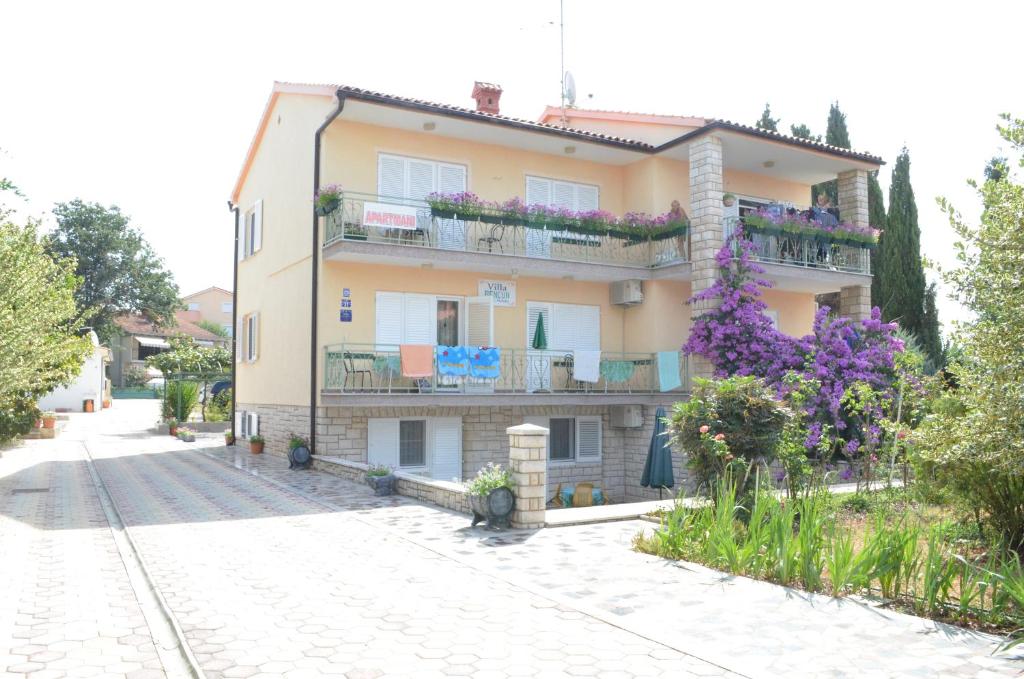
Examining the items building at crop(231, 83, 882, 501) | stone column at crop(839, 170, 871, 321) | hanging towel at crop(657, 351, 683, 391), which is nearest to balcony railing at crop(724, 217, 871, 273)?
building at crop(231, 83, 882, 501)

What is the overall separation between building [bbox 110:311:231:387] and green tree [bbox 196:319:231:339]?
8254 millimetres

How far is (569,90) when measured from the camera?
77.6 ft

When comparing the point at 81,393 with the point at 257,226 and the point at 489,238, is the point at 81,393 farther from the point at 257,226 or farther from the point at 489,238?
the point at 489,238

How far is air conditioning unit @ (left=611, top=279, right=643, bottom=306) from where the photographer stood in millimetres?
19891

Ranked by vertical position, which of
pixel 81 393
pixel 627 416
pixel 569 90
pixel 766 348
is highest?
pixel 569 90

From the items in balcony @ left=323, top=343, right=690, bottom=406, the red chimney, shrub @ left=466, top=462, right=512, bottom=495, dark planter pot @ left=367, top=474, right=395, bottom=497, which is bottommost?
dark planter pot @ left=367, top=474, right=395, bottom=497

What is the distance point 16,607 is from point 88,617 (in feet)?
2.68

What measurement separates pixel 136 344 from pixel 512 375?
5340 centimetres

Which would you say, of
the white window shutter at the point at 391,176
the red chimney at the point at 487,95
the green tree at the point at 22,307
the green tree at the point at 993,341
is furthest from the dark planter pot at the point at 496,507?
the red chimney at the point at 487,95

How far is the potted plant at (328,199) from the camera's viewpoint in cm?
1648

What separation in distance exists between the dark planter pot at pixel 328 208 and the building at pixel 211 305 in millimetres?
66741

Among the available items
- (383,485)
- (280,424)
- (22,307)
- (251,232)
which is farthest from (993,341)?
(251,232)

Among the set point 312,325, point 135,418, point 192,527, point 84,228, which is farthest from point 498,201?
point 84,228

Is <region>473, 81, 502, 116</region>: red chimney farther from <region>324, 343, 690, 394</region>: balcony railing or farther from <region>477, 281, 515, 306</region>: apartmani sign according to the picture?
<region>324, 343, 690, 394</region>: balcony railing
